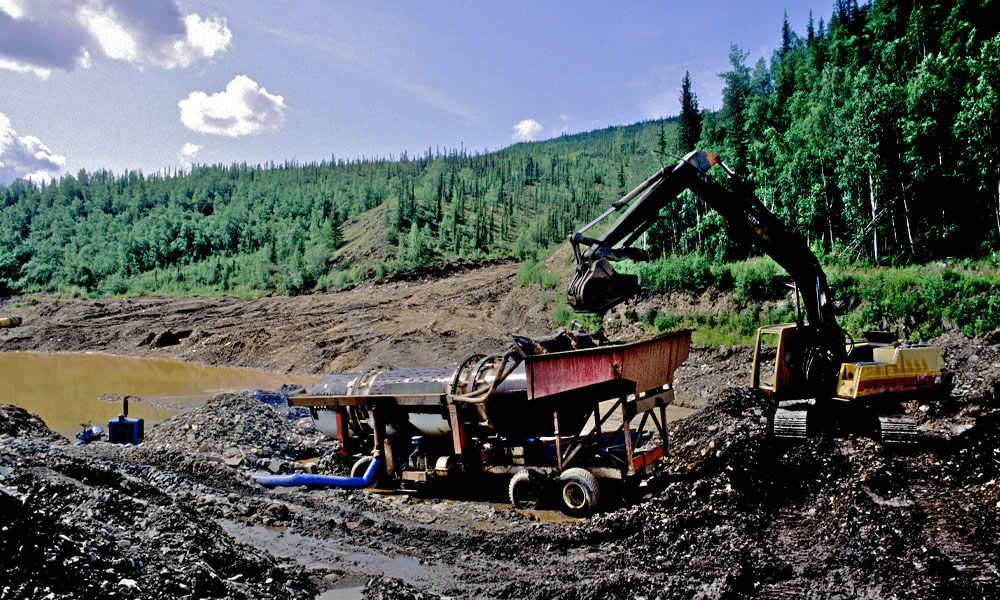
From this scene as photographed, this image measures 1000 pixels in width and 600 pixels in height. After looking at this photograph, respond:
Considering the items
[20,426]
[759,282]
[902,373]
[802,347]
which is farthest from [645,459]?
[759,282]

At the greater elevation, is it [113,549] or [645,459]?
[113,549]

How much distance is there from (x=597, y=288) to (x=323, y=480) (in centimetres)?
561

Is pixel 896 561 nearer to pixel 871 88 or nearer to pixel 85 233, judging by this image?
pixel 871 88

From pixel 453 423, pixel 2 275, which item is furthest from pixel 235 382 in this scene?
pixel 2 275

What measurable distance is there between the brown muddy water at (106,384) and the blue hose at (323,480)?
9.84 metres

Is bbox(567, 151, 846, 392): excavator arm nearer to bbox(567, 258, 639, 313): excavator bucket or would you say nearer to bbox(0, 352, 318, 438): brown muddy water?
bbox(567, 258, 639, 313): excavator bucket

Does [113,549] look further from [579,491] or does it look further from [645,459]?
[645,459]

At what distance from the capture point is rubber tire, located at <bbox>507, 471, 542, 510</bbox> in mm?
8062

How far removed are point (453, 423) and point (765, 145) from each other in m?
29.5

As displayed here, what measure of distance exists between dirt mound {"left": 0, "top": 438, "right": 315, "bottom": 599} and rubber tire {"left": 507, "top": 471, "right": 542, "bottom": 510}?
3.35m

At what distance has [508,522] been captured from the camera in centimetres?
787

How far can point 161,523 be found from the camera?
6000 millimetres

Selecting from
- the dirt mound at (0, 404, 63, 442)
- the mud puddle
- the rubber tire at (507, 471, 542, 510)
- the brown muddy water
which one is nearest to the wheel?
the rubber tire at (507, 471, 542, 510)

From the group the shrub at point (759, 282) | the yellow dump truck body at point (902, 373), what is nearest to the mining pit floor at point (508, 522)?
the yellow dump truck body at point (902, 373)
